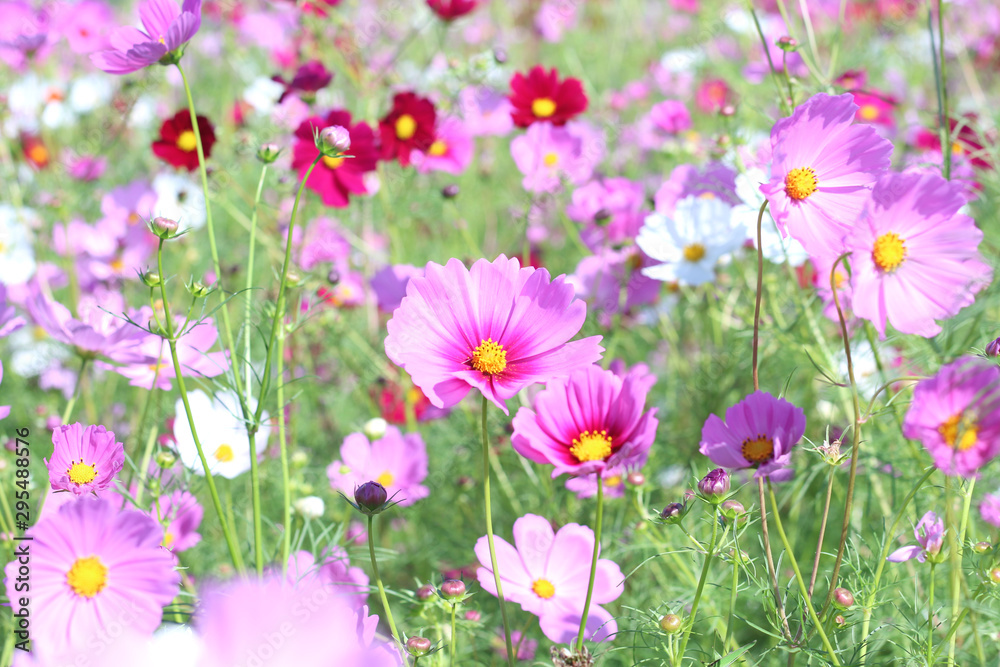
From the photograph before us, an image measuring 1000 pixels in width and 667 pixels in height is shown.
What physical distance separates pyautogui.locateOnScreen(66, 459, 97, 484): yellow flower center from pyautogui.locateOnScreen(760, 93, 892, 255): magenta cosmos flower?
624mm

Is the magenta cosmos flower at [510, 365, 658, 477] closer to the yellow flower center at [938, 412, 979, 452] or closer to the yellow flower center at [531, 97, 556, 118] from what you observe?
the yellow flower center at [938, 412, 979, 452]

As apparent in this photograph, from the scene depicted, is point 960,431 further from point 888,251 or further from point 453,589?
point 453,589

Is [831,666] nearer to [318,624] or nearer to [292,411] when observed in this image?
[318,624]

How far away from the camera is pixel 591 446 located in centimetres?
67

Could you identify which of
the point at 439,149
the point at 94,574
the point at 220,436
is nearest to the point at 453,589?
the point at 94,574

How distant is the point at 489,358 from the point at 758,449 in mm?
245

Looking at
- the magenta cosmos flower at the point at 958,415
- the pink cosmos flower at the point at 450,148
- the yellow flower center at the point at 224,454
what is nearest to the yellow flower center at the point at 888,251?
the magenta cosmos flower at the point at 958,415

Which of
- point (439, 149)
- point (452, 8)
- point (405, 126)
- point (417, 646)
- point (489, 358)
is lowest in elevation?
point (417, 646)

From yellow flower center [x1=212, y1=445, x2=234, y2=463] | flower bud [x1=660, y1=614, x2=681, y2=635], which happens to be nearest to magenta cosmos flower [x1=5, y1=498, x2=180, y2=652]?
flower bud [x1=660, y1=614, x2=681, y2=635]

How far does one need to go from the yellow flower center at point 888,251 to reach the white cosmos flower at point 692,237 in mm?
381

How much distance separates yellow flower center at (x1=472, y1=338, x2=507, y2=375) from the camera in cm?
67

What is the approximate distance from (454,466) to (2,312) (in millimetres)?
690

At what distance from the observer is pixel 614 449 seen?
68 centimetres

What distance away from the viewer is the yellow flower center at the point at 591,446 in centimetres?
67
